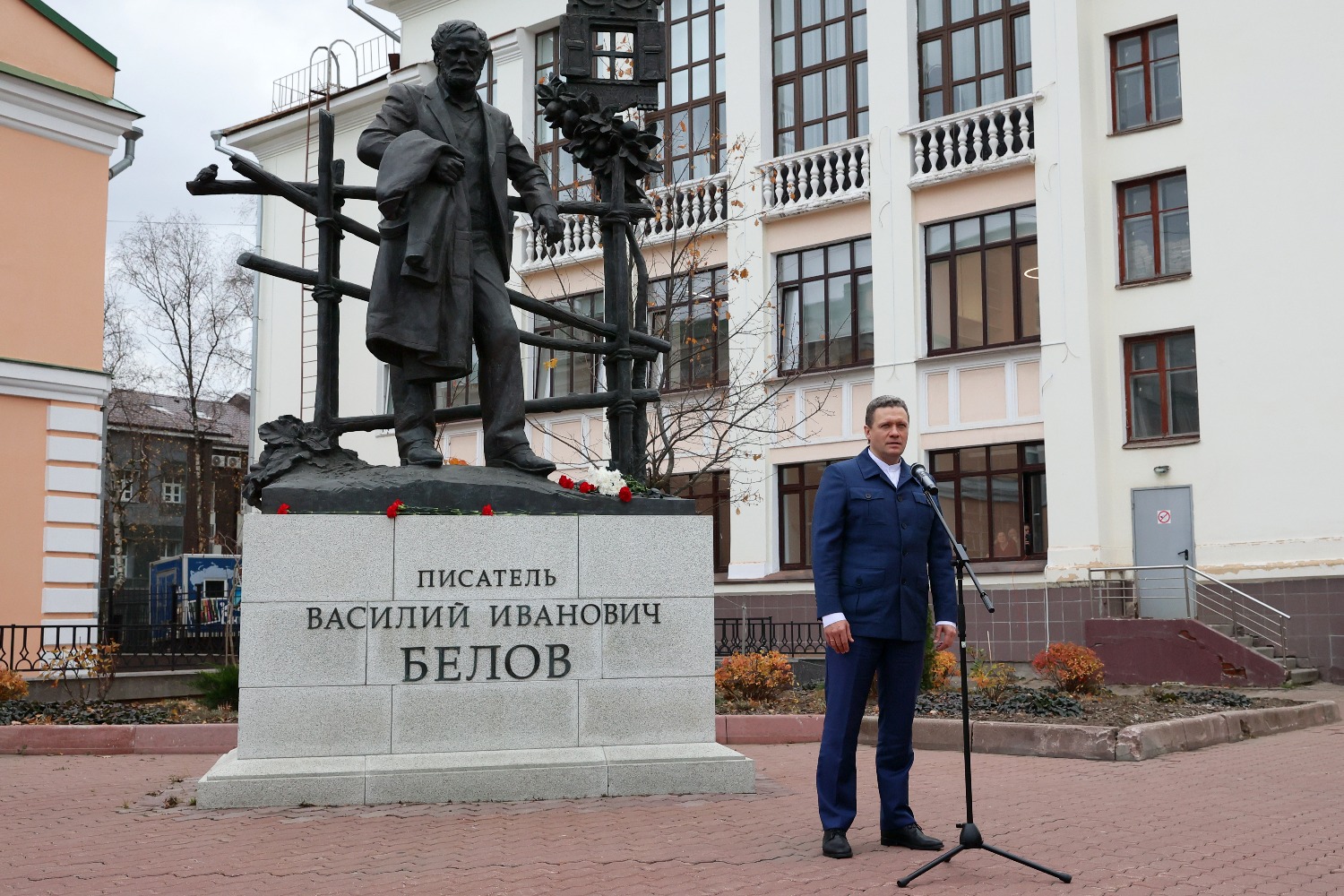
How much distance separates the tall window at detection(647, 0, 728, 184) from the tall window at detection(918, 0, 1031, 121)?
4967 millimetres

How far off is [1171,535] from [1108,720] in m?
13.4

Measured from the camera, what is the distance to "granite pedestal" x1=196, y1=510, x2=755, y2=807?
8.34 meters

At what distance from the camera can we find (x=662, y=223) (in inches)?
1190

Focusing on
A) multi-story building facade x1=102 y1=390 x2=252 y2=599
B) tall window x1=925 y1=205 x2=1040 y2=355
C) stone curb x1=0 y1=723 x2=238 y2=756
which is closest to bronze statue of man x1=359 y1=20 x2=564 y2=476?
stone curb x1=0 y1=723 x2=238 y2=756

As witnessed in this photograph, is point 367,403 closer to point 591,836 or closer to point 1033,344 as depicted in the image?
point 1033,344

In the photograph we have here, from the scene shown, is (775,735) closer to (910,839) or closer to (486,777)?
(486,777)

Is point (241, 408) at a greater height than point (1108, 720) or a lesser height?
greater

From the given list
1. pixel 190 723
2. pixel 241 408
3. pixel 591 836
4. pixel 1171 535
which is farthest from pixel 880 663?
pixel 241 408

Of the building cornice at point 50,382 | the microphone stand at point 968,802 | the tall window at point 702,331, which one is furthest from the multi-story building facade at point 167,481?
the microphone stand at point 968,802

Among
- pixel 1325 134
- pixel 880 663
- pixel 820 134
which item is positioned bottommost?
pixel 880 663

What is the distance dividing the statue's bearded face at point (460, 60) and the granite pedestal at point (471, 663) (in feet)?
9.64

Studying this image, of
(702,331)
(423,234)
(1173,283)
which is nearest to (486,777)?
(423,234)

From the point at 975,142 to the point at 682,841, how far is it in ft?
73.0

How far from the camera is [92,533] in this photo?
68.3 ft
